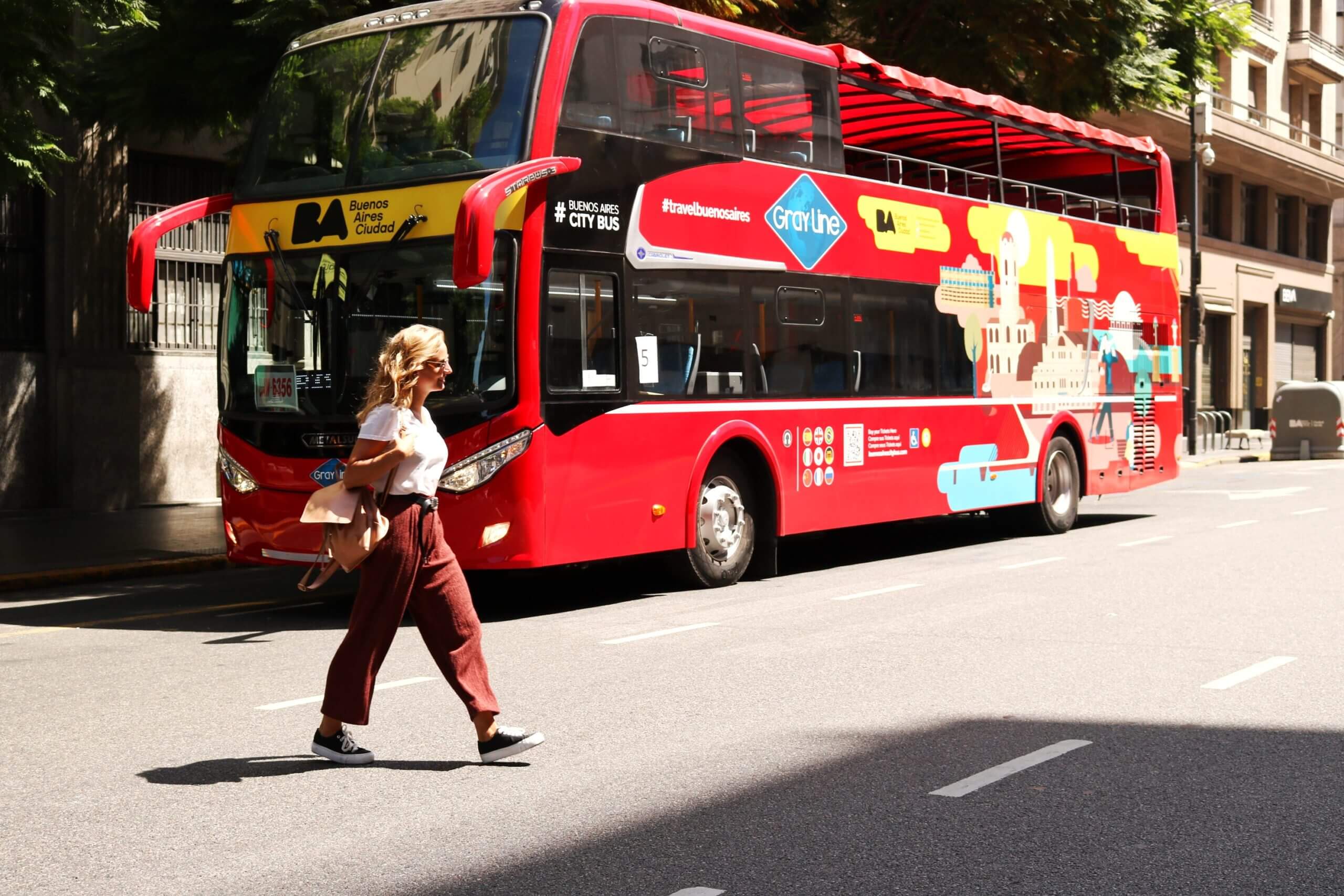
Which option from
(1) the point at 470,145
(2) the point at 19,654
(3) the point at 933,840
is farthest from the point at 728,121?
(3) the point at 933,840

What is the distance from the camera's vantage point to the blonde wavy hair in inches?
247

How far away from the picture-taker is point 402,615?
20.8 ft

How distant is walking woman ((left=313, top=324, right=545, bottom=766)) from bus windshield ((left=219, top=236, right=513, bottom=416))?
165 inches

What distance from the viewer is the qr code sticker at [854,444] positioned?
45.8 ft

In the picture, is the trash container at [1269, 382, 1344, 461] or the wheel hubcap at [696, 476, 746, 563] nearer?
the wheel hubcap at [696, 476, 746, 563]

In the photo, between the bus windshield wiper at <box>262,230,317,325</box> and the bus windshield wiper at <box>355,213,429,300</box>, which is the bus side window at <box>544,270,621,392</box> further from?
the bus windshield wiper at <box>262,230,317,325</box>

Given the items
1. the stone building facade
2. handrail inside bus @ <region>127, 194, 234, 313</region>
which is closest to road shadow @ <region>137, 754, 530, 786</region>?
handrail inside bus @ <region>127, 194, 234, 313</region>

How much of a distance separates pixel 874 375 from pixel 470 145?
4.87 metres

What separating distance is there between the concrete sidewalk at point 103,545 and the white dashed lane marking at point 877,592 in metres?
6.13

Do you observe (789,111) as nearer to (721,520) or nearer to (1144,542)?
(721,520)

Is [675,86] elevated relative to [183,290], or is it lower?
elevated

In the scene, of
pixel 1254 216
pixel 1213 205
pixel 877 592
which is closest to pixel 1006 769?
pixel 877 592

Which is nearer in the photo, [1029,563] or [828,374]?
[828,374]

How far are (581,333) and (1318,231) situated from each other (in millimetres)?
47351
